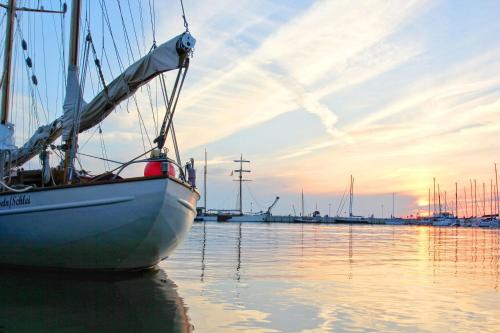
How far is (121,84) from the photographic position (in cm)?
1509

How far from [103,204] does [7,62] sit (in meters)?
11.5

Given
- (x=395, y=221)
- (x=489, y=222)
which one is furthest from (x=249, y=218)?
(x=395, y=221)

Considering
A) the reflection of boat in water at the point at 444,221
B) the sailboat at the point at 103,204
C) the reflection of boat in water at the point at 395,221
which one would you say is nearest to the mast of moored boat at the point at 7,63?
the sailboat at the point at 103,204

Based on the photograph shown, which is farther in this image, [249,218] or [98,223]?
[249,218]

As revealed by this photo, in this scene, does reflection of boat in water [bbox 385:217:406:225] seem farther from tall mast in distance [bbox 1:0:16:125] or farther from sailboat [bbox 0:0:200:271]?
sailboat [bbox 0:0:200:271]

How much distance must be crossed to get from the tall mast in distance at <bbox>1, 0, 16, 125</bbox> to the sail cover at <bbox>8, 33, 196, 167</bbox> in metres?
5.49

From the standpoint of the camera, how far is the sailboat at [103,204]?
41.8 ft

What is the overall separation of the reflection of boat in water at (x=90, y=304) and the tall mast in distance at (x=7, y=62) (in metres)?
9.10

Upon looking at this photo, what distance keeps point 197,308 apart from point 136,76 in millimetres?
7483

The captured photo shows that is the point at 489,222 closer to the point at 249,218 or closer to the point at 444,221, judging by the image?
the point at 444,221

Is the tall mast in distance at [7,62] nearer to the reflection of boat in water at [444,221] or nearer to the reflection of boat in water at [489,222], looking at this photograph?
the reflection of boat in water at [489,222]

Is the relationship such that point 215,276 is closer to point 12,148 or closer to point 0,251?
point 0,251

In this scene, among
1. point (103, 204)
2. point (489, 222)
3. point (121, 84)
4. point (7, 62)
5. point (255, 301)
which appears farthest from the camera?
point (489, 222)

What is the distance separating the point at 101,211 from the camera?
503 inches
